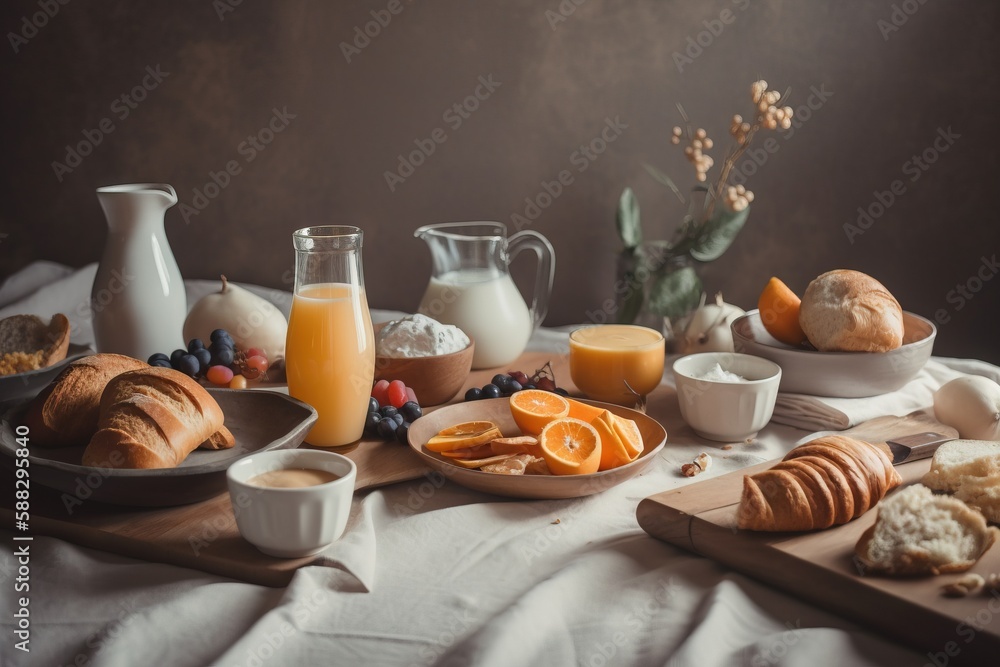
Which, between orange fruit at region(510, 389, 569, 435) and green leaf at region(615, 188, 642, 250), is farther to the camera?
green leaf at region(615, 188, 642, 250)

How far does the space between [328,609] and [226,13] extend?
6.07 feet

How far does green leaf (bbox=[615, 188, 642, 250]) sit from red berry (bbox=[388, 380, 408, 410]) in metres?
0.88

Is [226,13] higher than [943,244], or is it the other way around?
[226,13]

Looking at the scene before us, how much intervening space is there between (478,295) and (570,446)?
23.7 inches

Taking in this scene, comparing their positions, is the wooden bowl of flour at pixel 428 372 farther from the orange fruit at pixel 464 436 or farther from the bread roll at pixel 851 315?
the bread roll at pixel 851 315

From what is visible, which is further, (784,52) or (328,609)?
(784,52)

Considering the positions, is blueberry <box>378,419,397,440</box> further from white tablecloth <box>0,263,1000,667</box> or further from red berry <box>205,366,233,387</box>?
red berry <box>205,366,233,387</box>

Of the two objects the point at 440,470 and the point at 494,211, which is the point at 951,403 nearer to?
the point at 440,470

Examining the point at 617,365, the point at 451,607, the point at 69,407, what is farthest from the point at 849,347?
the point at 69,407

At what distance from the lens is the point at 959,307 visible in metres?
2.40

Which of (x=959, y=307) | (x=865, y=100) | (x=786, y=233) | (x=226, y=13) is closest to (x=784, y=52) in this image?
(x=865, y=100)

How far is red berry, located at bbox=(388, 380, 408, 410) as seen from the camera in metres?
1.41

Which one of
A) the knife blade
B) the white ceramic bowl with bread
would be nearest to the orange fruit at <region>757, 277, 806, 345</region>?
the white ceramic bowl with bread

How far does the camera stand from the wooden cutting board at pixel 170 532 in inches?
38.3
